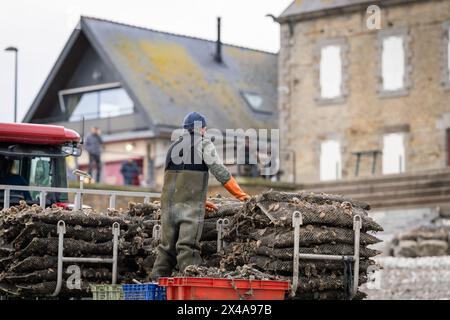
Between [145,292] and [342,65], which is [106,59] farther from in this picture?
[145,292]

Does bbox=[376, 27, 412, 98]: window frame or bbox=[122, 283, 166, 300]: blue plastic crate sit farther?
bbox=[376, 27, 412, 98]: window frame

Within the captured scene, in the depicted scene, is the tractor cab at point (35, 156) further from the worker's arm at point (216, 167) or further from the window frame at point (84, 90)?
the window frame at point (84, 90)

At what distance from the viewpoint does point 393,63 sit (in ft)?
177

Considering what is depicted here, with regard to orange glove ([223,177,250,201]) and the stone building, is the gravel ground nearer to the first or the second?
the stone building

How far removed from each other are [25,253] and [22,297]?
466 mm

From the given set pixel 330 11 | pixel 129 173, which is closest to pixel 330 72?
pixel 330 11

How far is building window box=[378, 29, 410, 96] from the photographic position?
53594mm

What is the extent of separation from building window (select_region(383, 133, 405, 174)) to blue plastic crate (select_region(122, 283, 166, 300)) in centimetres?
3947

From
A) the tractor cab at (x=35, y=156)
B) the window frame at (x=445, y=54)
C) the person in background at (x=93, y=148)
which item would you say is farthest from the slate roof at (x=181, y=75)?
the tractor cab at (x=35, y=156)

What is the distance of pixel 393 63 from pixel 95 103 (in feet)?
42.7

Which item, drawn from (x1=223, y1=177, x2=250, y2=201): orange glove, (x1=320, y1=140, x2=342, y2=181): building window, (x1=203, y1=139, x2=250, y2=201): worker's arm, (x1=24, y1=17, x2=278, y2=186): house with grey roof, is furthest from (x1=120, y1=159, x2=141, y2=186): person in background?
(x1=203, y1=139, x2=250, y2=201): worker's arm

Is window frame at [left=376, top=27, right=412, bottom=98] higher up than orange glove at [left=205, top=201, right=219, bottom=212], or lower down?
higher up

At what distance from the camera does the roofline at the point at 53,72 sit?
5821cm

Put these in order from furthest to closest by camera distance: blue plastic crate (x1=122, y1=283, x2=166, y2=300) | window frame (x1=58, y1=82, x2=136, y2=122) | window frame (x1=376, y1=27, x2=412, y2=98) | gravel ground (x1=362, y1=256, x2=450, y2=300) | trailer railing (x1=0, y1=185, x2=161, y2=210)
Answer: window frame (x1=58, y1=82, x2=136, y2=122), window frame (x1=376, y1=27, x2=412, y2=98), gravel ground (x1=362, y1=256, x2=450, y2=300), trailer railing (x1=0, y1=185, x2=161, y2=210), blue plastic crate (x1=122, y1=283, x2=166, y2=300)
